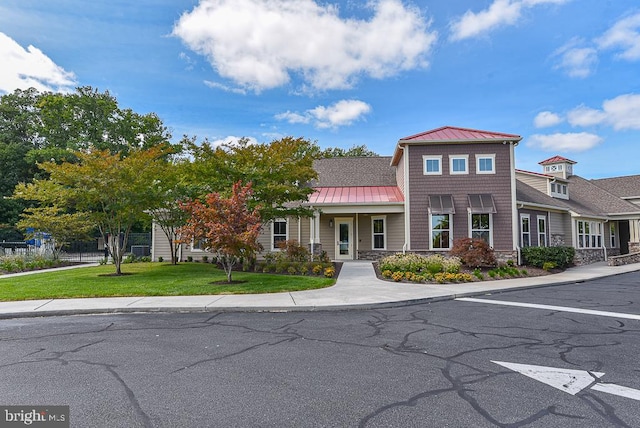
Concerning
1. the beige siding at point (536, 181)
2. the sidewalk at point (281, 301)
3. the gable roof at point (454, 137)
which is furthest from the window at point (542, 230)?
the sidewalk at point (281, 301)

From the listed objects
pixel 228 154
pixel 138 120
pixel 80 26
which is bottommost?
pixel 228 154

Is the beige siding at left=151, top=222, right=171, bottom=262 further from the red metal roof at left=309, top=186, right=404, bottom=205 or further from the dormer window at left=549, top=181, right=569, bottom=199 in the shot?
the dormer window at left=549, top=181, right=569, bottom=199

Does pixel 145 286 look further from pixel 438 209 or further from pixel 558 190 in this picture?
pixel 558 190

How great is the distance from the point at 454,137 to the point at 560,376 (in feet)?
52.5

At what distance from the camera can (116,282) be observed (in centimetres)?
1239

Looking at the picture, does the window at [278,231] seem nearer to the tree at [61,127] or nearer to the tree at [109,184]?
the tree at [109,184]

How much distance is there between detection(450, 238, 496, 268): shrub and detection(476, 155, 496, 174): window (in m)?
4.56

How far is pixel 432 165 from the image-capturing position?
1902 cm

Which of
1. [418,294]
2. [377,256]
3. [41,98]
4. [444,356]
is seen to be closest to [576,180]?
[377,256]

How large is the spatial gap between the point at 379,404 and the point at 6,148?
45.0 m

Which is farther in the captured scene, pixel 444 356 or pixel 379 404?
pixel 444 356

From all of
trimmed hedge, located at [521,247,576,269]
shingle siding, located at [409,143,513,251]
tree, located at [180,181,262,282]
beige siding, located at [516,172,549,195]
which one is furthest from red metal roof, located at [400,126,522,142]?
tree, located at [180,181,262,282]

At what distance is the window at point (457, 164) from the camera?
1888cm

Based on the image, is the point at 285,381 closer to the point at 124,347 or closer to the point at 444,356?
the point at 444,356
